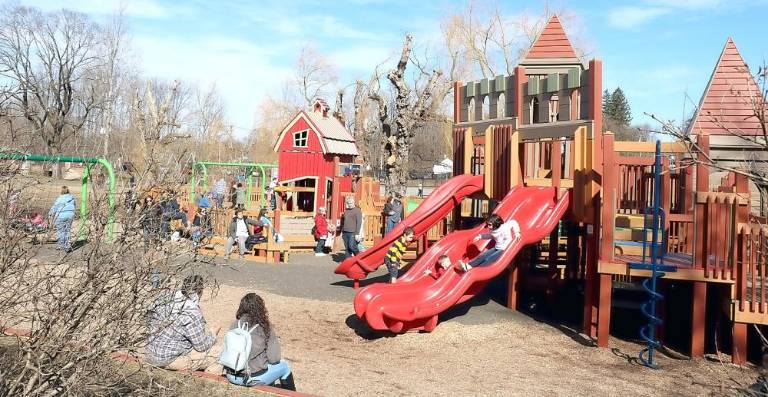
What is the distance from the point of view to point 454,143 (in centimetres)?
1398

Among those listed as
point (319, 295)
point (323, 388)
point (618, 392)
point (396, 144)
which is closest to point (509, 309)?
point (319, 295)

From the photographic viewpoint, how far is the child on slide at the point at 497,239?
1008 centimetres

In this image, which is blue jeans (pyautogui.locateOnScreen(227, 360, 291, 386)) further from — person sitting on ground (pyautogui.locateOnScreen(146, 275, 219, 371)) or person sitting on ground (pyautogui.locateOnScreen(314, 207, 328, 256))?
person sitting on ground (pyautogui.locateOnScreen(314, 207, 328, 256))

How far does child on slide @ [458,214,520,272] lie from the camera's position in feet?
33.1

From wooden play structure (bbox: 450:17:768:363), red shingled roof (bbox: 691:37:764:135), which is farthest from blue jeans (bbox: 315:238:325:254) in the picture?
red shingled roof (bbox: 691:37:764:135)

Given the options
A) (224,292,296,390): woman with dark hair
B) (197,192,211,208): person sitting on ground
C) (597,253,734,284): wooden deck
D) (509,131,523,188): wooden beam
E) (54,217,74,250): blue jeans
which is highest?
(509,131,523,188): wooden beam

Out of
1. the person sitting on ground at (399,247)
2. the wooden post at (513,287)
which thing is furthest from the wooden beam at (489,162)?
the person sitting on ground at (399,247)

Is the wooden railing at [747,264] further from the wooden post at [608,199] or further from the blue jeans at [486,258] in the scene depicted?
the blue jeans at [486,258]

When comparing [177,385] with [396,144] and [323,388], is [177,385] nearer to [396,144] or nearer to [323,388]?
[323,388]

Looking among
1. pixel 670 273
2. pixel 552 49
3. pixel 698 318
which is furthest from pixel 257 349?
pixel 552 49

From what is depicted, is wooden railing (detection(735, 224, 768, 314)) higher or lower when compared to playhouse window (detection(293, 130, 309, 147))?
lower

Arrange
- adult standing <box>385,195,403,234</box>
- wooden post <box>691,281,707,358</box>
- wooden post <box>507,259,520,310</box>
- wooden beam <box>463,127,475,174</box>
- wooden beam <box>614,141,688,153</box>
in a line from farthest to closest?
1. adult standing <box>385,195,403,234</box>
2. wooden beam <box>463,127,475,174</box>
3. wooden post <box>507,259,520,310</box>
4. wooden beam <box>614,141,688,153</box>
5. wooden post <box>691,281,707,358</box>

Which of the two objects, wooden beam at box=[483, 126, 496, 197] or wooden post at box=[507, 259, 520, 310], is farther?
wooden beam at box=[483, 126, 496, 197]

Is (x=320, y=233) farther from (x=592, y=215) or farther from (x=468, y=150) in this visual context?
(x=592, y=215)
